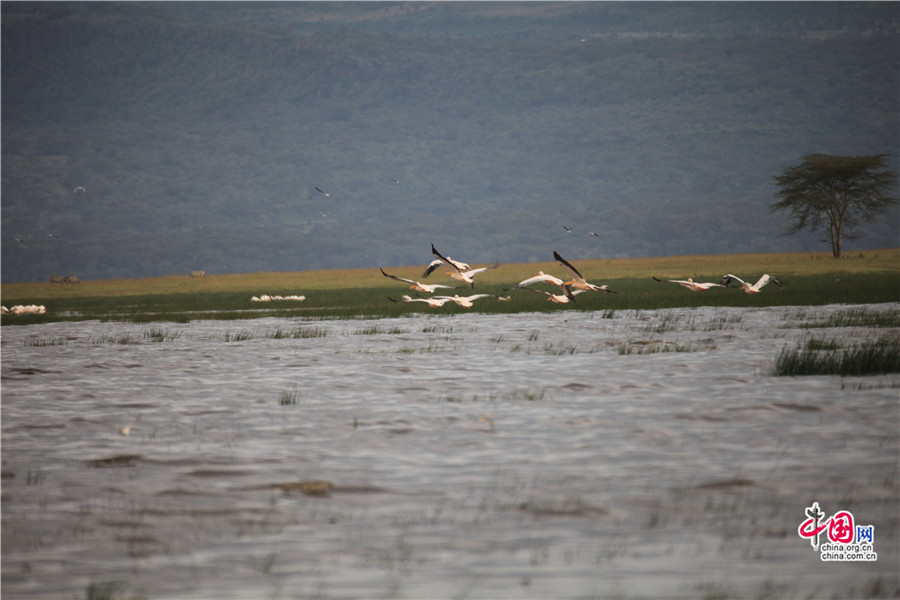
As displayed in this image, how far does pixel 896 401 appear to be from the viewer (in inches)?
471

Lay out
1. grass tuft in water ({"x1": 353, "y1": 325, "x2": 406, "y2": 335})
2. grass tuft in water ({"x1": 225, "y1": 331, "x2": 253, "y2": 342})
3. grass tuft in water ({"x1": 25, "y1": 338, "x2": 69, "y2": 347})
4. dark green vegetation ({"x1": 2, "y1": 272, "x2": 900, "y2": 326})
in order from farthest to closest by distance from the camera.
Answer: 1. dark green vegetation ({"x1": 2, "y1": 272, "x2": 900, "y2": 326})
2. grass tuft in water ({"x1": 353, "y1": 325, "x2": 406, "y2": 335})
3. grass tuft in water ({"x1": 25, "y1": 338, "x2": 69, "y2": 347})
4. grass tuft in water ({"x1": 225, "y1": 331, "x2": 253, "y2": 342})

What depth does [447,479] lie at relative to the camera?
8.62m

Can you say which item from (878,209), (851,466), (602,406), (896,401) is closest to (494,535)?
(851,466)

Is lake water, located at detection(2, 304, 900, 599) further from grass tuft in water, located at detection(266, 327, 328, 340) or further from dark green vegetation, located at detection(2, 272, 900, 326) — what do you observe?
dark green vegetation, located at detection(2, 272, 900, 326)

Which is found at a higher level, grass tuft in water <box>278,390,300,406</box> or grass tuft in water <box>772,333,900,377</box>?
grass tuft in water <box>772,333,900,377</box>

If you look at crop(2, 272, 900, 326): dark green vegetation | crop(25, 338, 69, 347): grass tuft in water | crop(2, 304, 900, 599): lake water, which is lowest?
crop(2, 304, 900, 599): lake water

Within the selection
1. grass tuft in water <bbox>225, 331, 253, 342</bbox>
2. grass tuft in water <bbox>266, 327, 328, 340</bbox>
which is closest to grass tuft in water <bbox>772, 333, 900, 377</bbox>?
grass tuft in water <bbox>266, 327, 328, 340</bbox>

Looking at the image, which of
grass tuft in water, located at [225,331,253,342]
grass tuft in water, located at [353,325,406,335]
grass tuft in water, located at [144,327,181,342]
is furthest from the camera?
grass tuft in water, located at [353,325,406,335]

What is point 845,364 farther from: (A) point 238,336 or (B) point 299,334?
(A) point 238,336

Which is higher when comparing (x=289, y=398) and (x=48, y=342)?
(x=48, y=342)

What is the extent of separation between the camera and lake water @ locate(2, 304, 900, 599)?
6289mm

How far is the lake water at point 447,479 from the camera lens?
6.29 metres

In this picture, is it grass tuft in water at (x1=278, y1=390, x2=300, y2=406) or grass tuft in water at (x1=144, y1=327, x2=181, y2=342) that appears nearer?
grass tuft in water at (x1=278, y1=390, x2=300, y2=406)

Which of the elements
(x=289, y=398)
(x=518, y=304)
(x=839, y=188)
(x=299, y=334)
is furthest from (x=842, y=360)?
(x=839, y=188)
